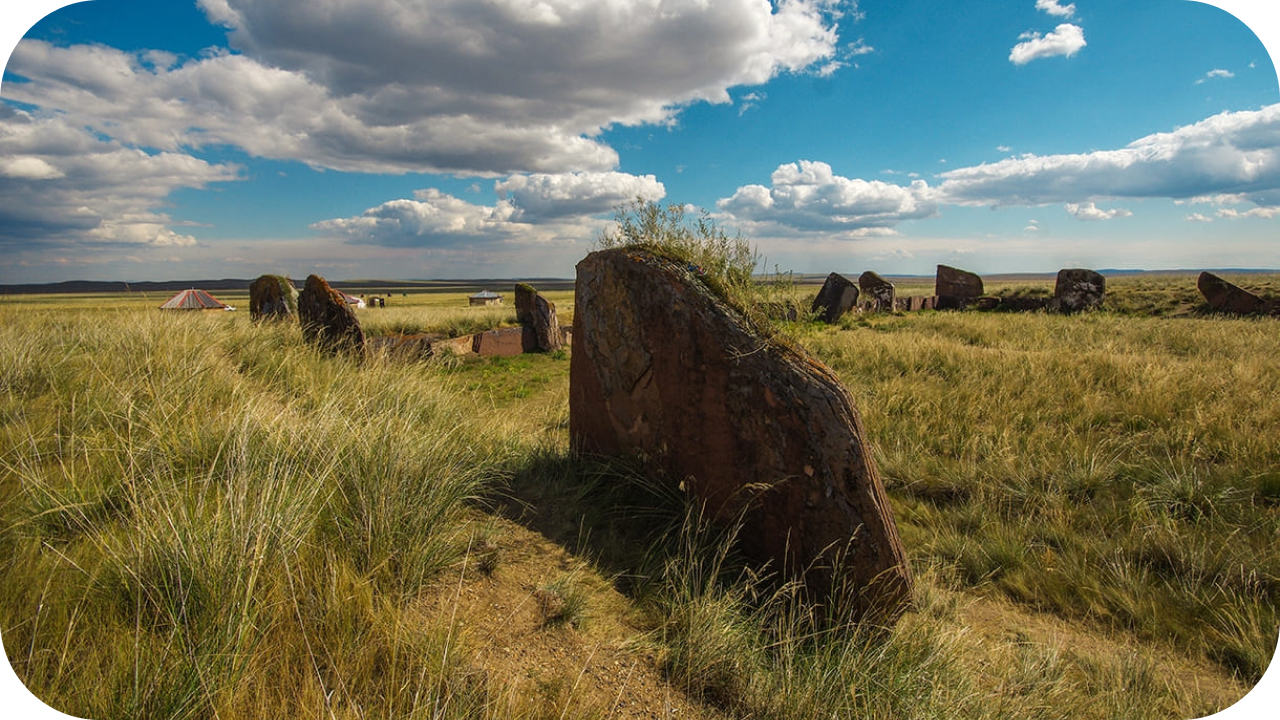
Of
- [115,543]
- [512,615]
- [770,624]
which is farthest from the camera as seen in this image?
[770,624]

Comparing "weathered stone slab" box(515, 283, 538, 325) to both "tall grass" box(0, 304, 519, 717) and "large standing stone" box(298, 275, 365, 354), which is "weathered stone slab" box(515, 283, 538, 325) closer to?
"large standing stone" box(298, 275, 365, 354)

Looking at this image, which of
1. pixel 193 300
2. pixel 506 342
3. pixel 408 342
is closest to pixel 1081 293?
pixel 506 342

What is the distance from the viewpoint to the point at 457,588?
2.40 m

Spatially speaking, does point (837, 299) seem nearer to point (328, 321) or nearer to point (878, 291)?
point (878, 291)

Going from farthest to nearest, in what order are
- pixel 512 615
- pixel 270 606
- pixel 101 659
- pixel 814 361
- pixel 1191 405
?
pixel 1191 405 → pixel 814 361 → pixel 512 615 → pixel 270 606 → pixel 101 659

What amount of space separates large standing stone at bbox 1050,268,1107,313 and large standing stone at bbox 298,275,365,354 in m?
19.7

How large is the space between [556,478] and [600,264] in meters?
1.48

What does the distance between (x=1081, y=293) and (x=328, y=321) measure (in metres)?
20.6

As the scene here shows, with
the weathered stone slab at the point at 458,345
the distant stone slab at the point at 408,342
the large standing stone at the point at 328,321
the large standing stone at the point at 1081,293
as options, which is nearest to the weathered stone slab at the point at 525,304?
the weathered stone slab at the point at 458,345

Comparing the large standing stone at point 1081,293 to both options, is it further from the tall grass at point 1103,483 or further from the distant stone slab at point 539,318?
the distant stone slab at point 539,318

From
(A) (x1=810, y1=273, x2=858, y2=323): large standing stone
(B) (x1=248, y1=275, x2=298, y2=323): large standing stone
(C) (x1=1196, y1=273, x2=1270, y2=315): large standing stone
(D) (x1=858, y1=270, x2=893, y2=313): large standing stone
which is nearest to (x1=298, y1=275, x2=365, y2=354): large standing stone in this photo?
(B) (x1=248, y1=275, x2=298, y2=323): large standing stone

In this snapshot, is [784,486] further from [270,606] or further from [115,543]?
[115,543]

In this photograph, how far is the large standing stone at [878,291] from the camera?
64.6 feet

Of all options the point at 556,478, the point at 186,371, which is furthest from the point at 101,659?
the point at 186,371
